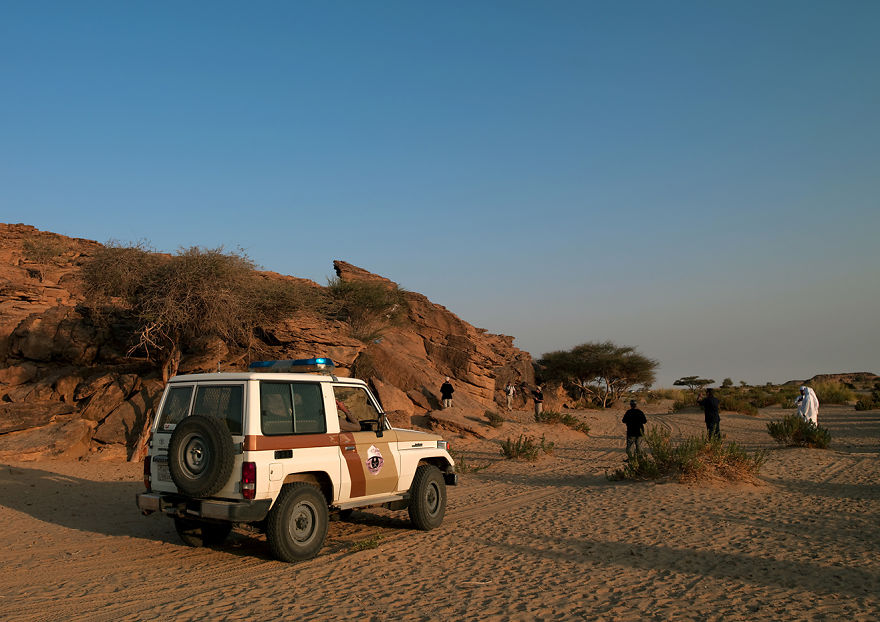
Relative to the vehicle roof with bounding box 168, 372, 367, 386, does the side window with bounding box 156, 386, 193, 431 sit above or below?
below

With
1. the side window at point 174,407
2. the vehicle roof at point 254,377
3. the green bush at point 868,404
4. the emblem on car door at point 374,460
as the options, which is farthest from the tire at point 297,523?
the green bush at point 868,404

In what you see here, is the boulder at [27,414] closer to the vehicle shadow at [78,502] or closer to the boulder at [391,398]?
the vehicle shadow at [78,502]

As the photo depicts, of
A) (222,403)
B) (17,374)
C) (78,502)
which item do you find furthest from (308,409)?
(17,374)

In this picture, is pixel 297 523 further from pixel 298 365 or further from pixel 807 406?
pixel 807 406

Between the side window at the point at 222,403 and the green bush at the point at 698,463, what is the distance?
9439 mm

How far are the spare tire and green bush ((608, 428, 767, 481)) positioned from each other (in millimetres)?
9609

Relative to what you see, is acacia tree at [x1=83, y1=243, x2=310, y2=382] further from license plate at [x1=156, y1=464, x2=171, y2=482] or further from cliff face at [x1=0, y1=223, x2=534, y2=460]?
license plate at [x1=156, y1=464, x2=171, y2=482]

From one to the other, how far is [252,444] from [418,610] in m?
2.70

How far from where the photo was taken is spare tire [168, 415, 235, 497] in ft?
22.5

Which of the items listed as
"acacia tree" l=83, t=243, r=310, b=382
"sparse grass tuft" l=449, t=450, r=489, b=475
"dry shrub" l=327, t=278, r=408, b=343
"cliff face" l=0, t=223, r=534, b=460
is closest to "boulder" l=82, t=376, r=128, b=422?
"cliff face" l=0, t=223, r=534, b=460

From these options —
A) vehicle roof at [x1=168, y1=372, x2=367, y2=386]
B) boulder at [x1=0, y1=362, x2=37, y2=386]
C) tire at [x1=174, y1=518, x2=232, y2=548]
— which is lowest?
tire at [x1=174, y1=518, x2=232, y2=548]

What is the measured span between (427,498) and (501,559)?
6.74ft

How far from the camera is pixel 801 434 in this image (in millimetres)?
18516

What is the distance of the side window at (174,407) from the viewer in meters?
7.82
